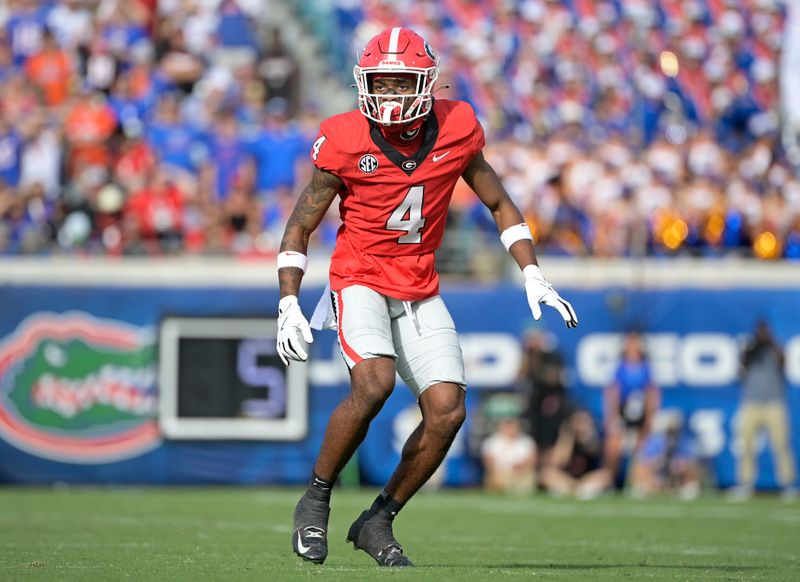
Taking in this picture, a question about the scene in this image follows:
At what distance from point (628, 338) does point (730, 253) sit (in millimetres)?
1347

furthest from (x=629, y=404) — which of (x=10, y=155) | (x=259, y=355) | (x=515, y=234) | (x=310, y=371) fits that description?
(x=515, y=234)

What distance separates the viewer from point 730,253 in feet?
49.2

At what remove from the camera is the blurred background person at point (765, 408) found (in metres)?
14.6

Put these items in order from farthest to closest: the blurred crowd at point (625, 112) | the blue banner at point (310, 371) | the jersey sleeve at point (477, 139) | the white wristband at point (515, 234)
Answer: the blurred crowd at point (625, 112)
the blue banner at point (310, 371)
the white wristband at point (515, 234)
the jersey sleeve at point (477, 139)

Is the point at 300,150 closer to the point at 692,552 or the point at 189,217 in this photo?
the point at 189,217

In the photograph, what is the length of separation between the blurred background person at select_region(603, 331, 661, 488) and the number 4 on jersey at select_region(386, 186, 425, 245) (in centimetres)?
843

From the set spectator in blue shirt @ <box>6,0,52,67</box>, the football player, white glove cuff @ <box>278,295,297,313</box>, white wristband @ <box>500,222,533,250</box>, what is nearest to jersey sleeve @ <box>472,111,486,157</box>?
the football player

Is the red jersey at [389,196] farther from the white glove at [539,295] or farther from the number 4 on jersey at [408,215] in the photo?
the white glove at [539,295]

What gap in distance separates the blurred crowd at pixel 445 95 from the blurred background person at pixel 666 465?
Result: 1797 millimetres

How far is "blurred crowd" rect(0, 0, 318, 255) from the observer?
14766 mm

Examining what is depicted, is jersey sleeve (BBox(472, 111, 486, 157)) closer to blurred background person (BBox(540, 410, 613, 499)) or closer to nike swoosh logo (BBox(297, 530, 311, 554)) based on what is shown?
nike swoosh logo (BBox(297, 530, 311, 554))

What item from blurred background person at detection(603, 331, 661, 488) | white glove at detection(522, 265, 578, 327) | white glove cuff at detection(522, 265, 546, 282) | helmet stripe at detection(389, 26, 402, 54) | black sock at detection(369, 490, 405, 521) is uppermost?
helmet stripe at detection(389, 26, 402, 54)

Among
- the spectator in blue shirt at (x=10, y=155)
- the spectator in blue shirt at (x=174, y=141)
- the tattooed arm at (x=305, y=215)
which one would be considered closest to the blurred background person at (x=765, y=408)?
the spectator in blue shirt at (x=174, y=141)

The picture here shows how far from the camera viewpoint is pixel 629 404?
48.1 ft
